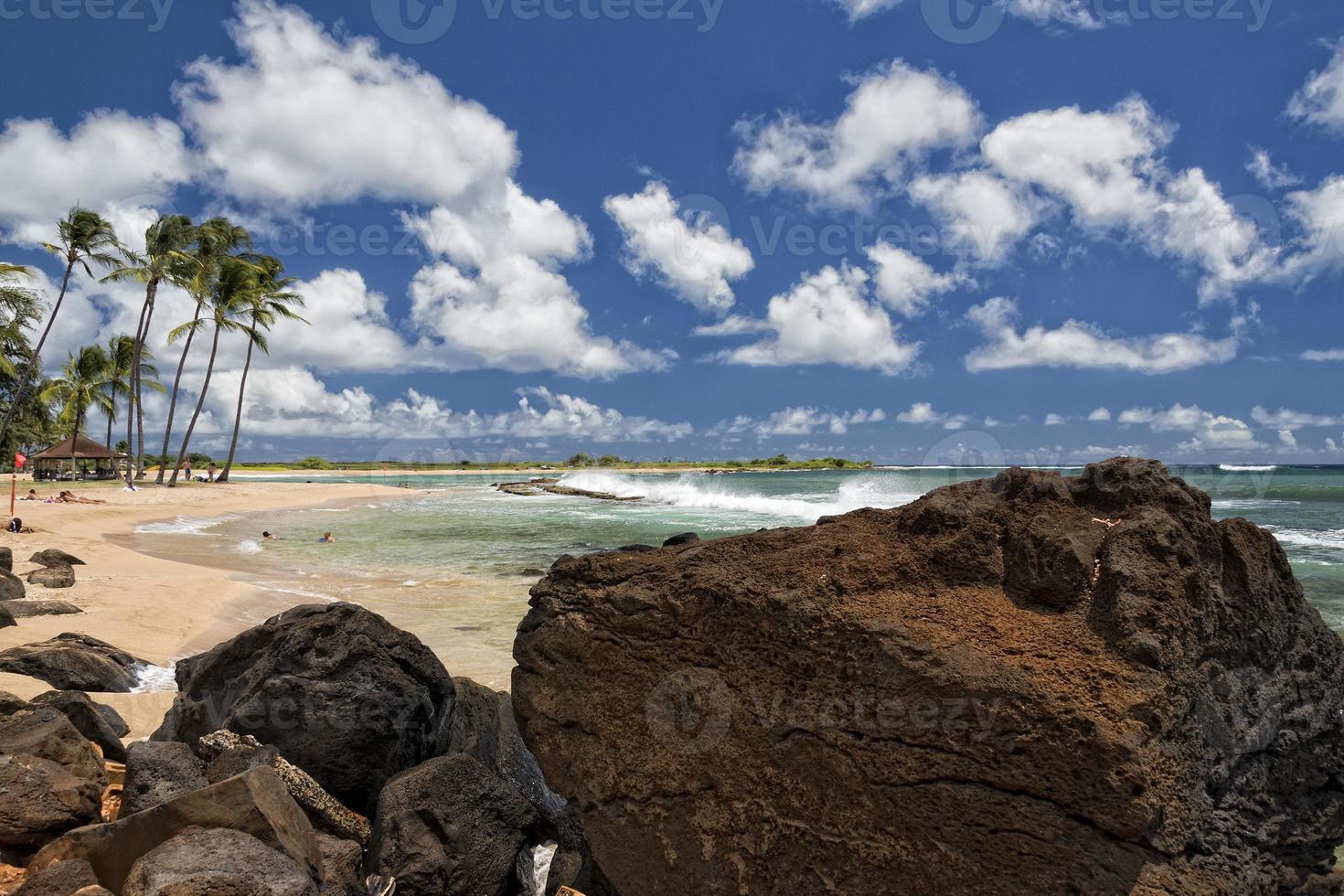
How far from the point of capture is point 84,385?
56250 mm

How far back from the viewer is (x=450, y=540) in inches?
896

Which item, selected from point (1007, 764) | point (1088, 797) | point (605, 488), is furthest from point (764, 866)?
point (605, 488)

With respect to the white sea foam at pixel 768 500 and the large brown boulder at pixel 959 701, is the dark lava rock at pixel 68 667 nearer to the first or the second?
the large brown boulder at pixel 959 701

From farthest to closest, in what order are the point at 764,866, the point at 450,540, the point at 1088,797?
the point at 450,540 < the point at 764,866 < the point at 1088,797

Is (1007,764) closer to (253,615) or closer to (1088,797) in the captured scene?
(1088,797)

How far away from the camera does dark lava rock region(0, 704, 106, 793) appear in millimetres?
3783

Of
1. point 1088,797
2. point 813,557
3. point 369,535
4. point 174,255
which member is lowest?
point 369,535

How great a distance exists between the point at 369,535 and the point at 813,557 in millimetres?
23072

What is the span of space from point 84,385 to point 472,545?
5131cm

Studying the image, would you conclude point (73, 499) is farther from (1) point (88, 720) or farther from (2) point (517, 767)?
(2) point (517, 767)

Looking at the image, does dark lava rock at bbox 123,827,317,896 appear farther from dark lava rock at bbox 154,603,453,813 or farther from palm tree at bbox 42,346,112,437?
palm tree at bbox 42,346,112,437

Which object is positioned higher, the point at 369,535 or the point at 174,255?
the point at 174,255

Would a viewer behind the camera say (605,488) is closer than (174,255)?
No

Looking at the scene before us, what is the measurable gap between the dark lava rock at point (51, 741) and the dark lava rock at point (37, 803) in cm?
8
